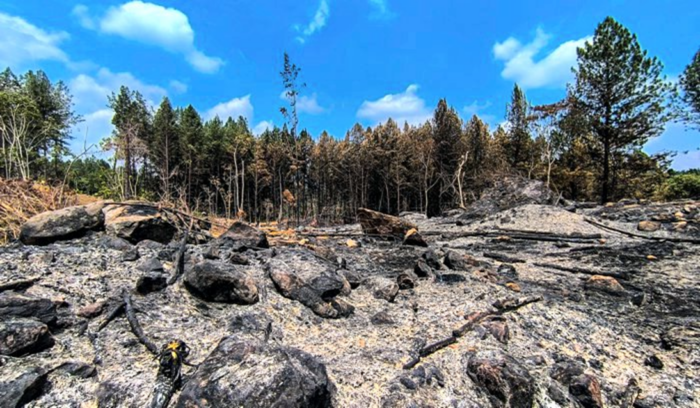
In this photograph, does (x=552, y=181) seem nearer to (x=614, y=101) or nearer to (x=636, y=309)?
(x=614, y=101)

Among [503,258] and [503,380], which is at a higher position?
[503,258]

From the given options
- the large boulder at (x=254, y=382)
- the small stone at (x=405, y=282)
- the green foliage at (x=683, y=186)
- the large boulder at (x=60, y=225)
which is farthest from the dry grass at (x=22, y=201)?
the green foliage at (x=683, y=186)

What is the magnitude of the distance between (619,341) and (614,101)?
17.5 m

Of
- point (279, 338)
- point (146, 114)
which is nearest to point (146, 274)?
point (279, 338)

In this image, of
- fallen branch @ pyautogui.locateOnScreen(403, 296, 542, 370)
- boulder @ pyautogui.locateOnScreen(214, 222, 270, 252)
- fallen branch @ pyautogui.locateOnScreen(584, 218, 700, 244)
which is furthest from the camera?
fallen branch @ pyautogui.locateOnScreen(584, 218, 700, 244)

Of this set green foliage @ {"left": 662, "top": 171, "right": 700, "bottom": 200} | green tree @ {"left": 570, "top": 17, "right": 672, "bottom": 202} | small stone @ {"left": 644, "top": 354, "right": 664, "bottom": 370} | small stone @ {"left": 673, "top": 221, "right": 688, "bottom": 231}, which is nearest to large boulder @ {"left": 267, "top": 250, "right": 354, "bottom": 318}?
small stone @ {"left": 644, "top": 354, "right": 664, "bottom": 370}

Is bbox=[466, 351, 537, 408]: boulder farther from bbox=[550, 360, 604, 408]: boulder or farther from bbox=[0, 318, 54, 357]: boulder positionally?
bbox=[0, 318, 54, 357]: boulder

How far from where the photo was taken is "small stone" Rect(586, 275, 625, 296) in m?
4.68

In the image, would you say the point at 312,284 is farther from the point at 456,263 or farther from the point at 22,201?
the point at 22,201

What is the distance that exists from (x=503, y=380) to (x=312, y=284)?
2268mm

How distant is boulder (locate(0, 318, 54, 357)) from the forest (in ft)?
37.8

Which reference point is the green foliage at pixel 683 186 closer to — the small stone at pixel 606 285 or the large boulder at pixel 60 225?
the small stone at pixel 606 285

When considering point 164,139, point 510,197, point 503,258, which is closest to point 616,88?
point 510,197

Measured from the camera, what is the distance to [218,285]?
337cm
